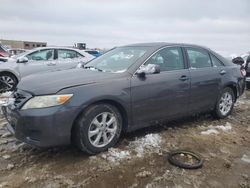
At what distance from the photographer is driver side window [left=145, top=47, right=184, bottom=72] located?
16.0ft

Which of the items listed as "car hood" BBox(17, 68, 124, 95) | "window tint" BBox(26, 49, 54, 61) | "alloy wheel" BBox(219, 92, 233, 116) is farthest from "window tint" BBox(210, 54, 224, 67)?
"window tint" BBox(26, 49, 54, 61)

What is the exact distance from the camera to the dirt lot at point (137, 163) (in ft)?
11.3

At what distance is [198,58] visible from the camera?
5676mm

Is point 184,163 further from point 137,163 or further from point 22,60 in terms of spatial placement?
point 22,60

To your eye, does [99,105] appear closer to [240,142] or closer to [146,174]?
[146,174]

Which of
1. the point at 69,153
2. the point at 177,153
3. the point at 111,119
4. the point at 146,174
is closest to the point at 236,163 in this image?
the point at 177,153

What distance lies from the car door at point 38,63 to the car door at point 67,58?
200mm

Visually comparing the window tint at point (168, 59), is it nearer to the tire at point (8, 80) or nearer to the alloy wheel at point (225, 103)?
the alloy wheel at point (225, 103)

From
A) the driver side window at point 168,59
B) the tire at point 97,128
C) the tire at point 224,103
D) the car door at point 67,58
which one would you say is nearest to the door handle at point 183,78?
the driver side window at point 168,59

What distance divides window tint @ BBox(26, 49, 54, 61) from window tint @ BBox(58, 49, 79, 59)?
257mm

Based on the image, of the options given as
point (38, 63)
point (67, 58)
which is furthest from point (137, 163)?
point (67, 58)

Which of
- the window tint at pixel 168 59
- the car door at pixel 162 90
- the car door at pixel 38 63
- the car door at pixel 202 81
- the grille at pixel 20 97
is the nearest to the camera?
the grille at pixel 20 97

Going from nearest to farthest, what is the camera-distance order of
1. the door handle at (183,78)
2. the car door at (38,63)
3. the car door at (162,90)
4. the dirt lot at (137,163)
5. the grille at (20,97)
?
the dirt lot at (137,163) → the grille at (20,97) → the car door at (162,90) → the door handle at (183,78) → the car door at (38,63)

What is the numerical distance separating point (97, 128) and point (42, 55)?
632 cm
